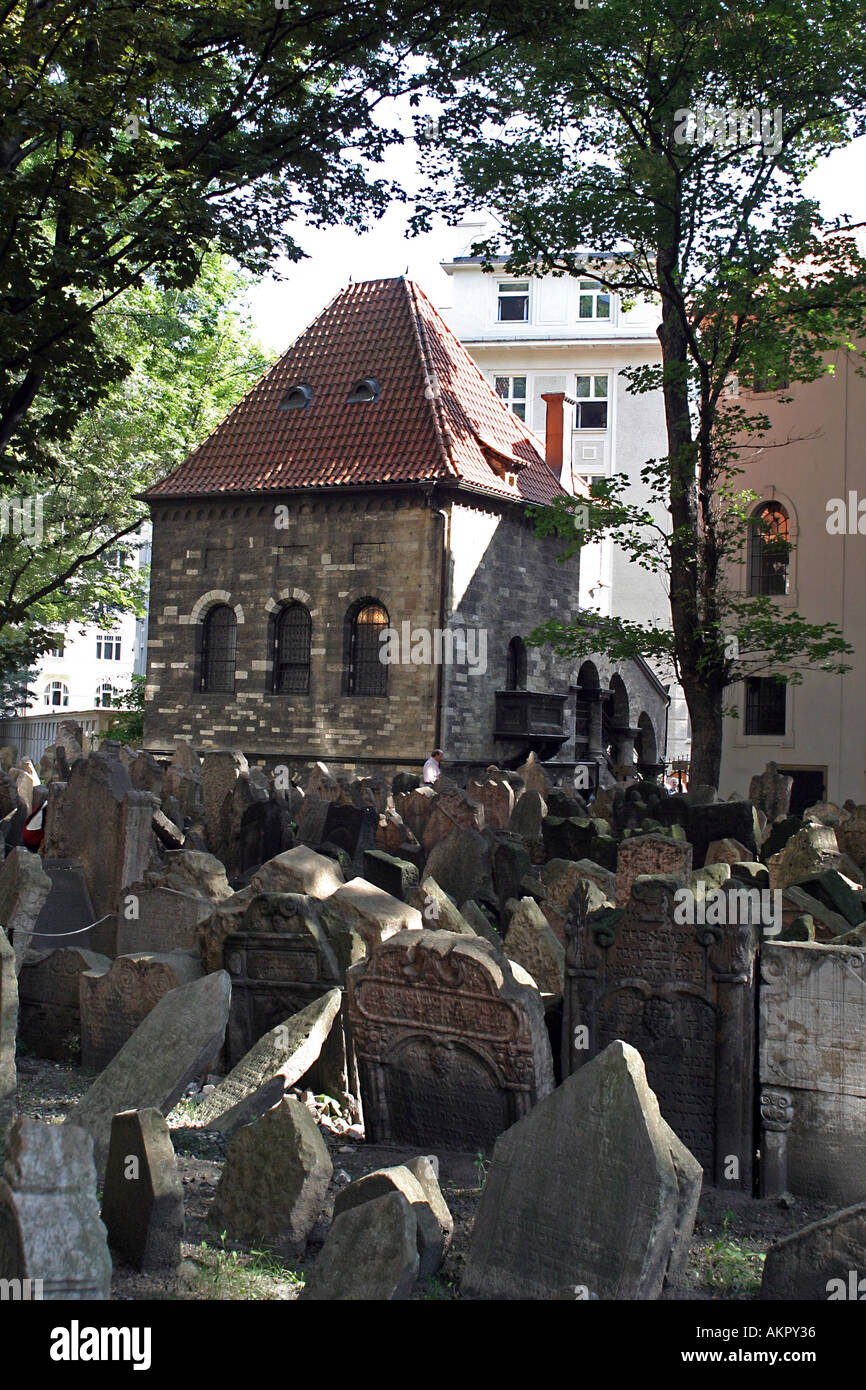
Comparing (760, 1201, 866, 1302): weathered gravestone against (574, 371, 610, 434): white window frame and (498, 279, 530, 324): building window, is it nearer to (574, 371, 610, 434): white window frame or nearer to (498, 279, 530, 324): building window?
(574, 371, 610, 434): white window frame

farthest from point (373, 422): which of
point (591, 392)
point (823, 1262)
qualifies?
point (591, 392)

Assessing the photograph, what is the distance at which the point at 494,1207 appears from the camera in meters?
4.32

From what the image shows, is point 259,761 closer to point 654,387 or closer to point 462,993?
point 654,387

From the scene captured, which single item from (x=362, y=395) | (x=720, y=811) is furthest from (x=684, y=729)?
(x=720, y=811)

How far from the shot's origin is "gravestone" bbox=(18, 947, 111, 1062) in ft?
24.1

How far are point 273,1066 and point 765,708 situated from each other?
2194 cm

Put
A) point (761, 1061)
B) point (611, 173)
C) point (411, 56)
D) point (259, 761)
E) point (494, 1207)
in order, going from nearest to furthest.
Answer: point (494, 1207), point (761, 1061), point (411, 56), point (611, 173), point (259, 761)

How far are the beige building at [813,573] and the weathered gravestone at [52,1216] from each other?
2291 cm

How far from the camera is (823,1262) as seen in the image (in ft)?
12.9

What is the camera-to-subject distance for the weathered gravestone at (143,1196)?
14.0 feet

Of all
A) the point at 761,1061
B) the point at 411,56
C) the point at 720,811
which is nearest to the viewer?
the point at 761,1061

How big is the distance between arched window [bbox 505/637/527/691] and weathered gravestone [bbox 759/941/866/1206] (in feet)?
68.0

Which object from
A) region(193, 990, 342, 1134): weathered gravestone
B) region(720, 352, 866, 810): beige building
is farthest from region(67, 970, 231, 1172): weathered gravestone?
region(720, 352, 866, 810): beige building

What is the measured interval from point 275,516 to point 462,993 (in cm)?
2166
